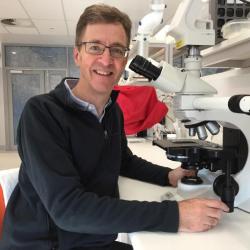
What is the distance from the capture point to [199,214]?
0.74 metres

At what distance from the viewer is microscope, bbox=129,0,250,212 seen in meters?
0.88

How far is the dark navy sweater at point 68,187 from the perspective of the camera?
73 centimetres

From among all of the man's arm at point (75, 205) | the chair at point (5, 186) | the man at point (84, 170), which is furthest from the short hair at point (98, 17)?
the chair at point (5, 186)

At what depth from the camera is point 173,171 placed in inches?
45.6

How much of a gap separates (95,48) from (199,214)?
0.59 metres

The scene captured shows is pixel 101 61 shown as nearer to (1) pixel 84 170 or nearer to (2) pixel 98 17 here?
(2) pixel 98 17

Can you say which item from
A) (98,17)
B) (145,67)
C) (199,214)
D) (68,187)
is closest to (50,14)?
(98,17)

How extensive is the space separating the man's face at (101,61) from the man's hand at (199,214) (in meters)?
0.46

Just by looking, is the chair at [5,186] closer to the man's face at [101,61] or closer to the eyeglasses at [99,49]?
the man's face at [101,61]

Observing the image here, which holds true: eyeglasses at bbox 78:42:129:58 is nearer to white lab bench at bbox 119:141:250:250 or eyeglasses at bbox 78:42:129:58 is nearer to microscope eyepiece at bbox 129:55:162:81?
microscope eyepiece at bbox 129:55:162:81

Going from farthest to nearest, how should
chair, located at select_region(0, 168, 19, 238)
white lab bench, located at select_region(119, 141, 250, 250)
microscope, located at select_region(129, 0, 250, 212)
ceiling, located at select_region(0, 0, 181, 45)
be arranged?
ceiling, located at select_region(0, 0, 181, 45) < chair, located at select_region(0, 168, 19, 238) < microscope, located at select_region(129, 0, 250, 212) < white lab bench, located at select_region(119, 141, 250, 250)

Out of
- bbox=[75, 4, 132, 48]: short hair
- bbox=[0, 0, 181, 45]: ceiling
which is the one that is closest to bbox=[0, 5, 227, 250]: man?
bbox=[75, 4, 132, 48]: short hair

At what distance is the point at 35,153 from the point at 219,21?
0.85 m

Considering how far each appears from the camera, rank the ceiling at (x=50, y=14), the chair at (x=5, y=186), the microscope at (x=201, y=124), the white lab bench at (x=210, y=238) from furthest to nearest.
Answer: the ceiling at (x=50, y=14)
the chair at (x=5, y=186)
the microscope at (x=201, y=124)
the white lab bench at (x=210, y=238)
